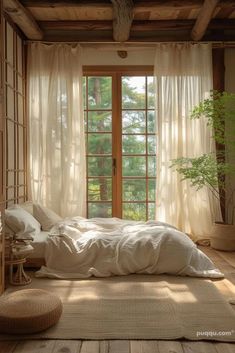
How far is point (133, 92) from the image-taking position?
17.1 feet

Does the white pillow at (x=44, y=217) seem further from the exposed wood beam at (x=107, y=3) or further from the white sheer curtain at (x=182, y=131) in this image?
the exposed wood beam at (x=107, y=3)

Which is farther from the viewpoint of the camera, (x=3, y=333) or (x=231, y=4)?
(x=231, y=4)

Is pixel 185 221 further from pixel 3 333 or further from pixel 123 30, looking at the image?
pixel 3 333

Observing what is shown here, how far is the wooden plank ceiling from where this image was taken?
413 centimetres

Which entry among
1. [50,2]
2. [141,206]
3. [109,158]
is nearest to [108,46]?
[50,2]

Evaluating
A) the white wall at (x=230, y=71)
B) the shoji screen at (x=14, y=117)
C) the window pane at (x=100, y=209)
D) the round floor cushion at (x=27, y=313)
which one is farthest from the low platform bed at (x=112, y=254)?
the white wall at (x=230, y=71)

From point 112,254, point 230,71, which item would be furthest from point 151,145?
point 112,254

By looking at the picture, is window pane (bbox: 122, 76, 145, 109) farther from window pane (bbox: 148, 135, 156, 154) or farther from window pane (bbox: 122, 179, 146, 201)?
window pane (bbox: 122, 179, 146, 201)

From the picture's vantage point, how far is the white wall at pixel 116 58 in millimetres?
5145

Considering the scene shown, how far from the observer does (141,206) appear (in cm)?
525

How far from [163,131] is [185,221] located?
1.29m

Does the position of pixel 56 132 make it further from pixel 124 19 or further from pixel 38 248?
pixel 38 248

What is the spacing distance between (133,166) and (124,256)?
2056 mm

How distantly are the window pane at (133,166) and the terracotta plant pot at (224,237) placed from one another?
134 centimetres
